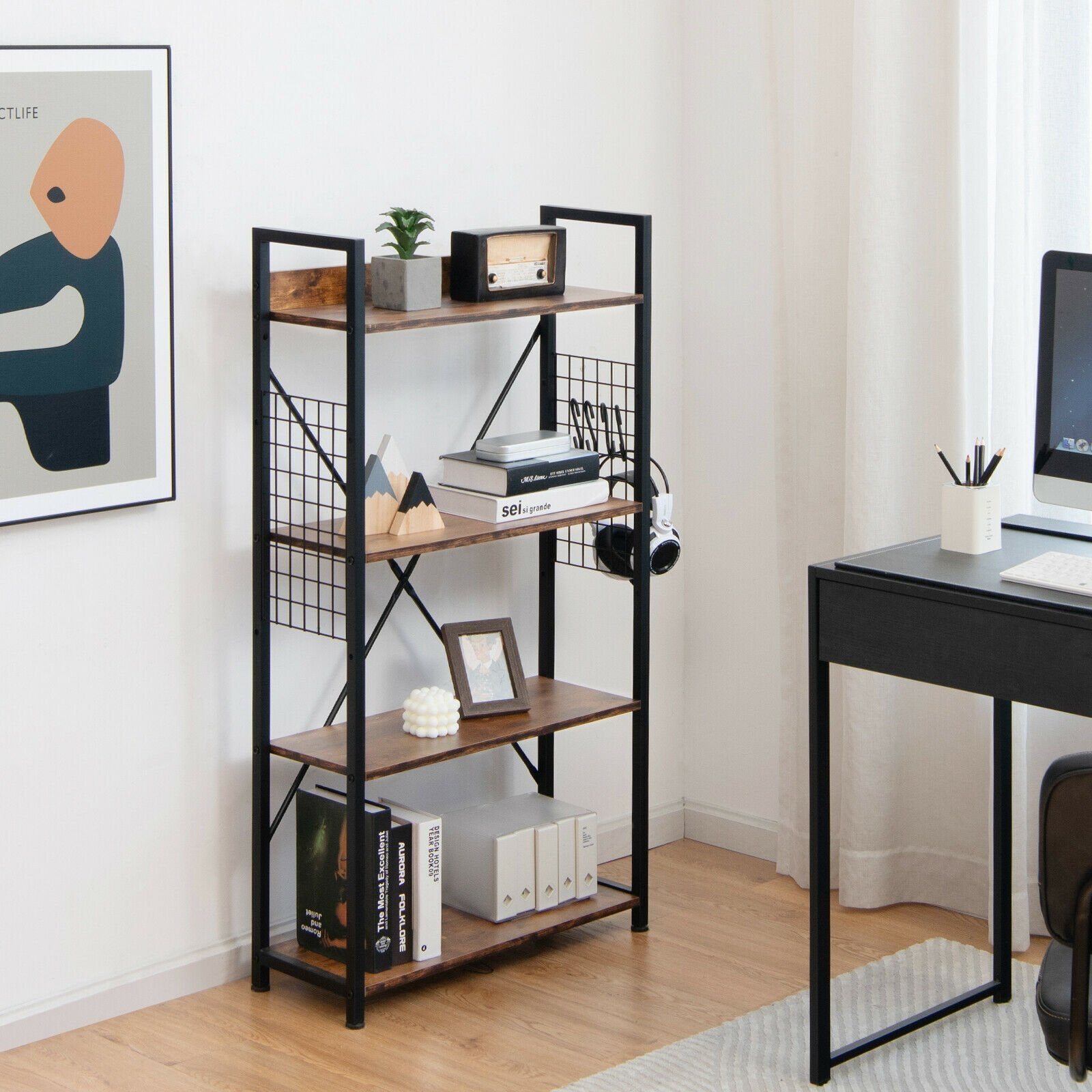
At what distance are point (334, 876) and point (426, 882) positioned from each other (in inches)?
6.4

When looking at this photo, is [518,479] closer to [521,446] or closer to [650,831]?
[521,446]

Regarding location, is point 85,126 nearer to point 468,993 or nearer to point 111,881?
point 111,881

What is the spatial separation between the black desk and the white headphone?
67 centimetres

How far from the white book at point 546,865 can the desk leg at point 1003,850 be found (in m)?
0.82

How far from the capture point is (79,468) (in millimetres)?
2713

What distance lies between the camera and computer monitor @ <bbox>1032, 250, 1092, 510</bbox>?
259 centimetres

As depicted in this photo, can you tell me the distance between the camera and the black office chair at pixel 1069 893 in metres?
1.78

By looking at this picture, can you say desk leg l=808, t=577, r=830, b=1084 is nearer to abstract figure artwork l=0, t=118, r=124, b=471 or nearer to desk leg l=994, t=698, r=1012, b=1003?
desk leg l=994, t=698, r=1012, b=1003

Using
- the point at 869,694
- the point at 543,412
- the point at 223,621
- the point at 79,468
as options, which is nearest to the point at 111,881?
the point at 223,621

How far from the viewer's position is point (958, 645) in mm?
2428

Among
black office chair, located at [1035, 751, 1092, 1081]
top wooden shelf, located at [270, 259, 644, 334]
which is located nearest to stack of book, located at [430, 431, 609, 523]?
top wooden shelf, located at [270, 259, 644, 334]

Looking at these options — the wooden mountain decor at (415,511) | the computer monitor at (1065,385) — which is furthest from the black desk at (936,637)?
the wooden mountain decor at (415,511)

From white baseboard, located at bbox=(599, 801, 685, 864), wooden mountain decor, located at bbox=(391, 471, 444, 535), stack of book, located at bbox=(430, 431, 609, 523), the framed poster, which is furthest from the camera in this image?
white baseboard, located at bbox=(599, 801, 685, 864)

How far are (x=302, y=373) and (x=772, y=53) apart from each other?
123 cm
